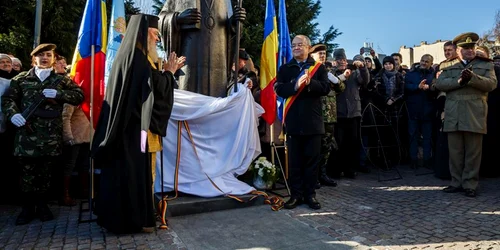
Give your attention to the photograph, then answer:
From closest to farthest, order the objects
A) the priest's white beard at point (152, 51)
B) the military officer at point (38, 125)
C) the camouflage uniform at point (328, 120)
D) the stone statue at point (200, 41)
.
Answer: the priest's white beard at point (152, 51), the military officer at point (38, 125), the stone statue at point (200, 41), the camouflage uniform at point (328, 120)

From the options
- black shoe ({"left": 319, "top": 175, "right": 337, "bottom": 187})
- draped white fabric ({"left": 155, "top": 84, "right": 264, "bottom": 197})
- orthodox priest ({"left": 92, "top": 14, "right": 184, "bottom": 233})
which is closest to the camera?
orthodox priest ({"left": 92, "top": 14, "right": 184, "bottom": 233})

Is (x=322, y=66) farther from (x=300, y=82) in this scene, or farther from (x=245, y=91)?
(x=245, y=91)

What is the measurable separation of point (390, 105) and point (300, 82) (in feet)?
13.1

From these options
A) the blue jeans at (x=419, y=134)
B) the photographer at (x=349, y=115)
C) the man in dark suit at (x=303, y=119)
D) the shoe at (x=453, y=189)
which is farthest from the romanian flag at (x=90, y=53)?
the blue jeans at (x=419, y=134)

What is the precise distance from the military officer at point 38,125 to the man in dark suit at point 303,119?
2669mm

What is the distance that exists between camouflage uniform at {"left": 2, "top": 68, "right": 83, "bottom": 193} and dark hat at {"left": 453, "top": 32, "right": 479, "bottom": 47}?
5.47 metres

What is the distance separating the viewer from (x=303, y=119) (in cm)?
490

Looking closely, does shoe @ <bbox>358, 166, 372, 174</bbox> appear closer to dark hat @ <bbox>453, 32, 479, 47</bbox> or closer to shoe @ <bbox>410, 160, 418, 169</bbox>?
shoe @ <bbox>410, 160, 418, 169</bbox>

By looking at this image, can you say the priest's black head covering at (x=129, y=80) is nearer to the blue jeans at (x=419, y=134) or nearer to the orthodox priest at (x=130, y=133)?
the orthodox priest at (x=130, y=133)

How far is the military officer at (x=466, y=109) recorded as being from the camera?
5.65m

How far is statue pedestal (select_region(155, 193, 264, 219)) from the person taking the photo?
4709mm

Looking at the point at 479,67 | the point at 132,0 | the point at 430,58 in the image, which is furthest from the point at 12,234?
the point at 132,0

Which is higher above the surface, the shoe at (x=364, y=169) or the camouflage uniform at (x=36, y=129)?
the camouflage uniform at (x=36, y=129)

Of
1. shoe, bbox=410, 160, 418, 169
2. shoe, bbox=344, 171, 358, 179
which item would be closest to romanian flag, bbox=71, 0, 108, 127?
shoe, bbox=344, 171, 358, 179
